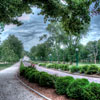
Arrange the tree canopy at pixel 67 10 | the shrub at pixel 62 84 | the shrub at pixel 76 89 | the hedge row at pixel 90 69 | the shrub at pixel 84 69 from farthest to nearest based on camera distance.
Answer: the shrub at pixel 84 69 → the hedge row at pixel 90 69 → the tree canopy at pixel 67 10 → the shrub at pixel 62 84 → the shrub at pixel 76 89

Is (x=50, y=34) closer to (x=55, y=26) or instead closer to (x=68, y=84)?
(x=55, y=26)

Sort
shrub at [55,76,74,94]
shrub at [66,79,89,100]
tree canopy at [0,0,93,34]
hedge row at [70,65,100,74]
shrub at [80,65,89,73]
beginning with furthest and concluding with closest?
1. shrub at [80,65,89,73]
2. hedge row at [70,65,100,74]
3. tree canopy at [0,0,93,34]
4. shrub at [55,76,74,94]
5. shrub at [66,79,89,100]

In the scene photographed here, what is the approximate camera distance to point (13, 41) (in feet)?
174

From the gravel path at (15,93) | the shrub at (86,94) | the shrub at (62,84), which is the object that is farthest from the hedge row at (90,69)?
the shrub at (86,94)

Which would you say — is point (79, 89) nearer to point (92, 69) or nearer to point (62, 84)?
point (62, 84)

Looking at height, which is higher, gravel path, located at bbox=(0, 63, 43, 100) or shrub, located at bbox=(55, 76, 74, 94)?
shrub, located at bbox=(55, 76, 74, 94)

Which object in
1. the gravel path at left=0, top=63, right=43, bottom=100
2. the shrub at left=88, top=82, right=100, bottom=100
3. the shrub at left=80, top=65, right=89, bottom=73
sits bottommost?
the gravel path at left=0, top=63, right=43, bottom=100

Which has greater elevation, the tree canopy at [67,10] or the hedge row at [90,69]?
the tree canopy at [67,10]

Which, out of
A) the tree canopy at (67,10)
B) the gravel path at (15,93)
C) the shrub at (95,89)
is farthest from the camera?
the tree canopy at (67,10)

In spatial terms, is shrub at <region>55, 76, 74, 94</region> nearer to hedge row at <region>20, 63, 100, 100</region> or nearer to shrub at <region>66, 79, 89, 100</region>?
hedge row at <region>20, 63, 100, 100</region>

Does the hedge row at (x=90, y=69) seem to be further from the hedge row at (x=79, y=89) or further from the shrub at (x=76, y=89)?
the shrub at (x=76, y=89)

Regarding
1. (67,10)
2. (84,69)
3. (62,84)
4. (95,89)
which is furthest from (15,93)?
(84,69)

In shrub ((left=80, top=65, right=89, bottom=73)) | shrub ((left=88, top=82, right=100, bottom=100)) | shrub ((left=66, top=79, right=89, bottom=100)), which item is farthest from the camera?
shrub ((left=80, top=65, right=89, bottom=73))

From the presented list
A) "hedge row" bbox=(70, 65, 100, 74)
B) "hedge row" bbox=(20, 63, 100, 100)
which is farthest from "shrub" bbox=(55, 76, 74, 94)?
"hedge row" bbox=(70, 65, 100, 74)
